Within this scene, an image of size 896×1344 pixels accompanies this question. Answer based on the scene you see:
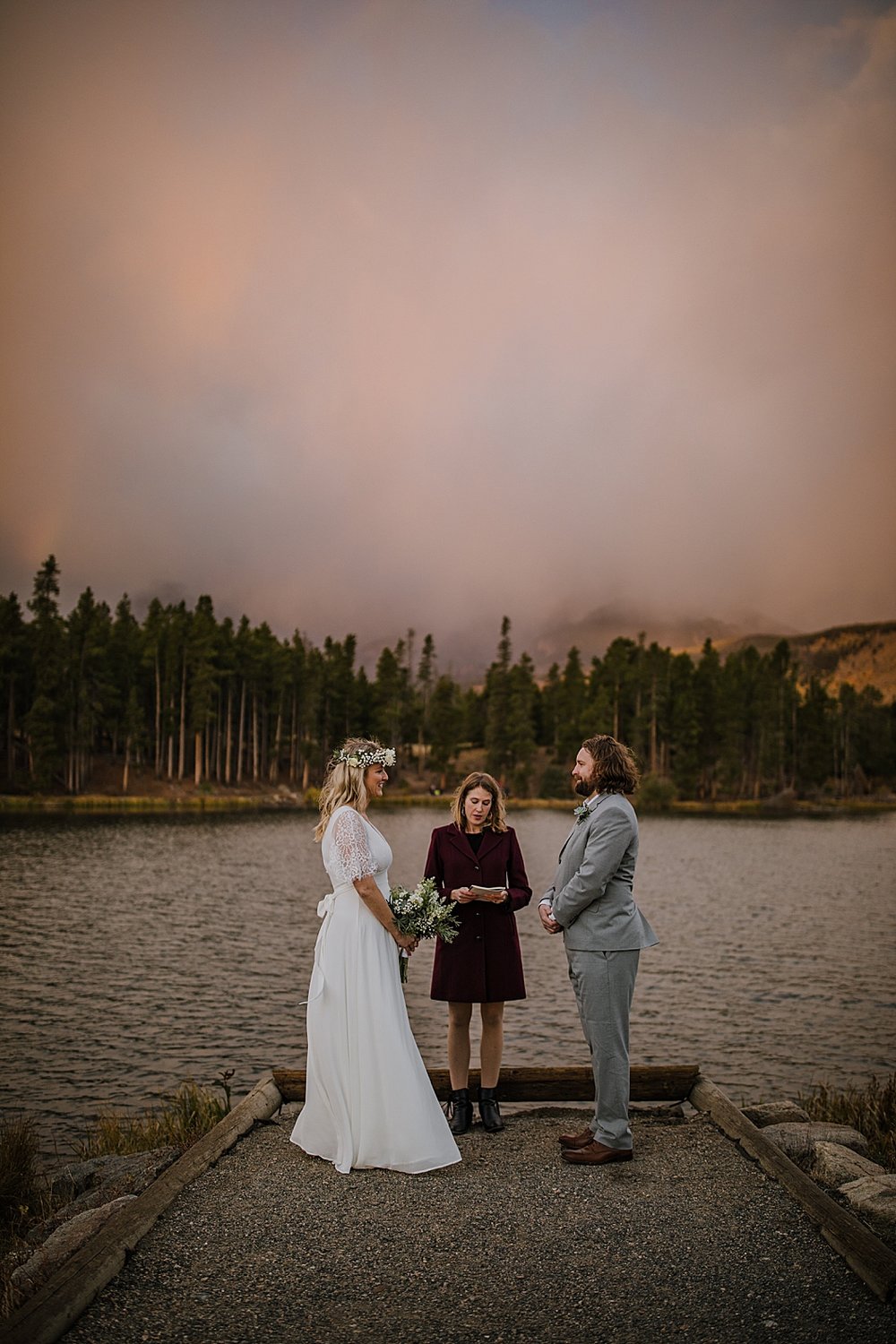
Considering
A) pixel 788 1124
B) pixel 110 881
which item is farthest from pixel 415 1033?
pixel 110 881

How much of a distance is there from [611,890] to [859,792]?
432 ft

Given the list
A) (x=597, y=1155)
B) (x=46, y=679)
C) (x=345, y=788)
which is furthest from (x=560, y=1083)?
(x=46, y=679)

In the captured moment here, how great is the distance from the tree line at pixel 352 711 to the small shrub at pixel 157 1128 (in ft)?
210

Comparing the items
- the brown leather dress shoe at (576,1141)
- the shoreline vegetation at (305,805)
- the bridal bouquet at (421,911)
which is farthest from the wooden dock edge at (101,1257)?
the shoreline vegetation at (305,805)

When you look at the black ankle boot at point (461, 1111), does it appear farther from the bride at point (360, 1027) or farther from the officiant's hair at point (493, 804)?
the officiant's hair at point (493, 804)

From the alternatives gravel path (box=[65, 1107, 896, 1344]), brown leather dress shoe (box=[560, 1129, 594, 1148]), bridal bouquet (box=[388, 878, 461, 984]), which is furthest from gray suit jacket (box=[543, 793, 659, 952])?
gravel path (box=[65, 1107, 896, 1344])

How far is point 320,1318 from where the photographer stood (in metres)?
4.73

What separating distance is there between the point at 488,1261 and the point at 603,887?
236 centimetres

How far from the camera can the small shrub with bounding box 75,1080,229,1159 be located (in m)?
9.64

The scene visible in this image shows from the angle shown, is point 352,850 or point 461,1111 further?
point 461,1111

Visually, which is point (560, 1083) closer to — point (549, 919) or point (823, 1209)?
point (549, 919)

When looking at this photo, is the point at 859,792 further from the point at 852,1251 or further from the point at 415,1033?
the point at 852,1251

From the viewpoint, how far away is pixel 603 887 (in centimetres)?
668

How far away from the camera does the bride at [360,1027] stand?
6738mm
